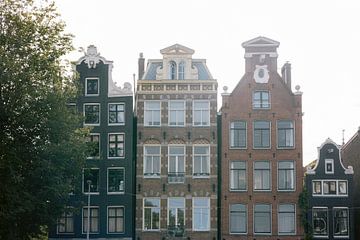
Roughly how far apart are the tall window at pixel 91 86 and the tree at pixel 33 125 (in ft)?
17.8

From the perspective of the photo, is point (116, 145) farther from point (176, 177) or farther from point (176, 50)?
point (176, 50)

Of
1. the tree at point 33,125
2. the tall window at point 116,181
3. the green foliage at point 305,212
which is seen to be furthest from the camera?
the tall window at point 116,181

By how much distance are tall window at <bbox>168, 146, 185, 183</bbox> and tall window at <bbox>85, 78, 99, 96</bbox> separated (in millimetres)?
6562

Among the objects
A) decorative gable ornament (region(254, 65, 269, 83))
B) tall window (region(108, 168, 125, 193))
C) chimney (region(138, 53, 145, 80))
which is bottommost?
tall window (region(108, 168, 125, 193))

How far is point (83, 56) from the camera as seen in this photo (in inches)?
1930

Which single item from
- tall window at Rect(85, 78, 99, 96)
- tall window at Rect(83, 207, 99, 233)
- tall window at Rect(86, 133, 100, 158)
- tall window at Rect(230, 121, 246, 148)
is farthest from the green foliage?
tall window at Rect(85, 78, 99, 96)

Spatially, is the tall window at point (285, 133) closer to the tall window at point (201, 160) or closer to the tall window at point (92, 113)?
the tall window at point (201, 160)

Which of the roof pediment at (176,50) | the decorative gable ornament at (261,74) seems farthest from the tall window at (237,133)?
the roof pediment at (176,50)

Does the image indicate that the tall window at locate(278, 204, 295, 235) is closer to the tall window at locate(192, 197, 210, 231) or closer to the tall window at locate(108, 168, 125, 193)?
the tall window at locate(192, 197, 210, 231)

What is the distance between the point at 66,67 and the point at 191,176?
11.0m

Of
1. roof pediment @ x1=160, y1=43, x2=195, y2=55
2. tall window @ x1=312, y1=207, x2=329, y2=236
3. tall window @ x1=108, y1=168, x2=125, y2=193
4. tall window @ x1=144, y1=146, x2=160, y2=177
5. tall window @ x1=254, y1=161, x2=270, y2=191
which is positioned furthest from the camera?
roof pediment @ x1=160, y1=43, x2=195, y2=55

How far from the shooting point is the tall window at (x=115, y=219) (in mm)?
47531

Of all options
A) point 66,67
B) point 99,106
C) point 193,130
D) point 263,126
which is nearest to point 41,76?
point 66,67

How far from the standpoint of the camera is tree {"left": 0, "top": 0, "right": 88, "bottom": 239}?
38719 millimetres
